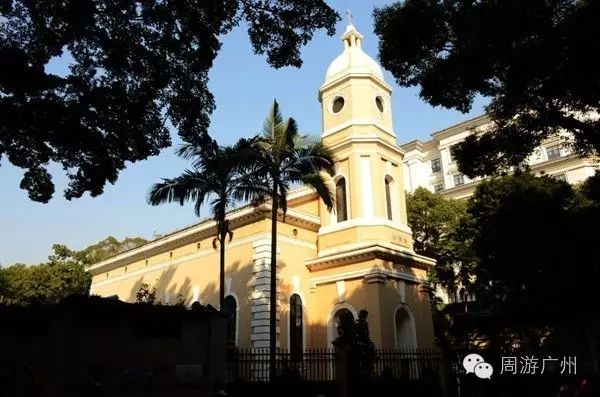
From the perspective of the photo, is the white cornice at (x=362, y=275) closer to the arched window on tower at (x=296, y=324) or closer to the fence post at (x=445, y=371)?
the arched window on tower at (x=296, y=324)

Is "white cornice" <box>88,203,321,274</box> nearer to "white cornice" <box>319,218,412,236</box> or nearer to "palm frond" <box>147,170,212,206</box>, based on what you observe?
"white cornice" <box>319,218,412,236</box>

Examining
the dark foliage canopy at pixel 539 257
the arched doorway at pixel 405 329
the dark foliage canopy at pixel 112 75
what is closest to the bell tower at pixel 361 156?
the arched doorway at pixel 405 329

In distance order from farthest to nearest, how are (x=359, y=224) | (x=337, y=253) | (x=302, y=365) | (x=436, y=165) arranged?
(x=436, y=165) < (x=359, y=224) < (x=337, y=253) < (x=302, y=365)

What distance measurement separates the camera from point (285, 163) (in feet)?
56.0

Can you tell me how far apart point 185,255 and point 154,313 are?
46.9 feet

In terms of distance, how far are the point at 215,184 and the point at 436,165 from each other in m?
37.8

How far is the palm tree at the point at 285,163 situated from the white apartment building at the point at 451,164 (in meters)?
26.8

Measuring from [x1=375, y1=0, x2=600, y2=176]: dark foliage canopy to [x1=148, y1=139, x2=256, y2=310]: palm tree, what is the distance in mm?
5934

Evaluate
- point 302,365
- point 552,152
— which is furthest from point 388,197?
point 552,152

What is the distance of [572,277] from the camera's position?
1770cm

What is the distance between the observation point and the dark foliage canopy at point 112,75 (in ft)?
32.3

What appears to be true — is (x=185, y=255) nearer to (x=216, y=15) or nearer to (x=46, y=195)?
(x=46, y=195)

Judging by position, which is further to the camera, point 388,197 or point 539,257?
point 388,197

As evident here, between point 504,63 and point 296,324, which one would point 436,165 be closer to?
point 296,324
